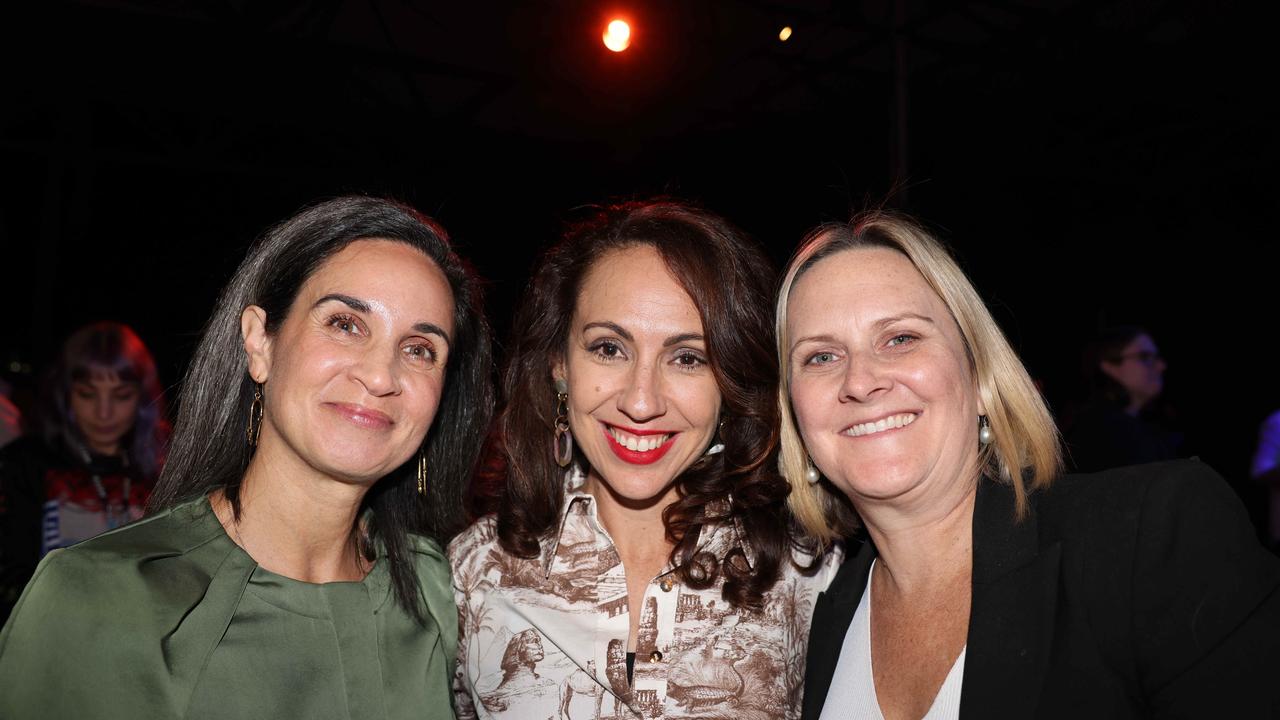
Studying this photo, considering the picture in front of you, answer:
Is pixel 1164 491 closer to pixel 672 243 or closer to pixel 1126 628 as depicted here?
pixel 1126 628

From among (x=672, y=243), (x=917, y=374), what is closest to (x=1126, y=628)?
(x=917, y=374)

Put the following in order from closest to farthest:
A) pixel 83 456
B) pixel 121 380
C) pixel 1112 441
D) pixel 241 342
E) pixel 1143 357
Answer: pixel 241 342, pixel 83 456, pixel 121 380, pixel 1112 441, pixel 1143 357

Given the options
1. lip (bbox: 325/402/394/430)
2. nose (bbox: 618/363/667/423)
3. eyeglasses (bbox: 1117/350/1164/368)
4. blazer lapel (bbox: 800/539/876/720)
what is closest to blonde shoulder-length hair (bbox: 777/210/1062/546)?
nose (bbox: 618/363/667/423)

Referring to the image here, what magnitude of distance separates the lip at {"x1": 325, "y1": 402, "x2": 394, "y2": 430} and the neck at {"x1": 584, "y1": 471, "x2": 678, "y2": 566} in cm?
67

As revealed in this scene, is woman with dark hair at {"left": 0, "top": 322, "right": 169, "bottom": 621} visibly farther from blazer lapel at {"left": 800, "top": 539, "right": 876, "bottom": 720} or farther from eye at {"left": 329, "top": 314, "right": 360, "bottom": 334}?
blazer lapel at {"left": 800, "top": 539, "right": 876, "bottom": 720}

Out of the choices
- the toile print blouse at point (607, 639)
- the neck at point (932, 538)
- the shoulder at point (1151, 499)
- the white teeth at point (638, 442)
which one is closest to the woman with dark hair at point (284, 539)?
the toile print blouse at point (607, 639)

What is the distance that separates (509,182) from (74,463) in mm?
6033

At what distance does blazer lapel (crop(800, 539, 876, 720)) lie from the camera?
82.5 inches

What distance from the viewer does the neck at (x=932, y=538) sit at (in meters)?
1.97

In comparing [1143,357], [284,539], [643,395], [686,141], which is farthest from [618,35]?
[284,539]

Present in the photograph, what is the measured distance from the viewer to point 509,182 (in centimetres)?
925

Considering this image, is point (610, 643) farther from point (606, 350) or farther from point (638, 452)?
point (606, 350)

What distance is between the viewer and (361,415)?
1.99m

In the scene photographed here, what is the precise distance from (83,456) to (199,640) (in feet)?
8.12
